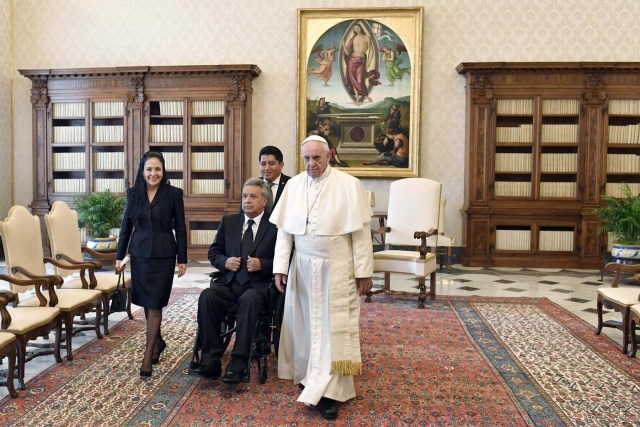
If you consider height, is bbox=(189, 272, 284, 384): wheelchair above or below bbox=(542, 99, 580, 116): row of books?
below

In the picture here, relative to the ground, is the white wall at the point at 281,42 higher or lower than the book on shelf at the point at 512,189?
higher

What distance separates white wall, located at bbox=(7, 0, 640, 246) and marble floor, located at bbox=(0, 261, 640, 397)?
1357 millimetres

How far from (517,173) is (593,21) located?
104 inches

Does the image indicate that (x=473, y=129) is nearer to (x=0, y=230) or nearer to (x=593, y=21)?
(x=593, y=21)

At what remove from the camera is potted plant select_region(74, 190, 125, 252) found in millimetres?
7492

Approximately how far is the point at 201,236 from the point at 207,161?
1.21 meters

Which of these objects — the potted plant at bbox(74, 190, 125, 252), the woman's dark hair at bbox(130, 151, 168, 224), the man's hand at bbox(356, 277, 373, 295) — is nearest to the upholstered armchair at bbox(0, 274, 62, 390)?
the woman's dark hair at bbox(130, 151, 168, 224)

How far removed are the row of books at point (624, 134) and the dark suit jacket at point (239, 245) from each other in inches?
264

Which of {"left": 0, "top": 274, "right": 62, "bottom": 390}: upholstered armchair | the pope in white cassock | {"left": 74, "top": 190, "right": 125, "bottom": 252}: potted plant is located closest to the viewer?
the pope in white cassock

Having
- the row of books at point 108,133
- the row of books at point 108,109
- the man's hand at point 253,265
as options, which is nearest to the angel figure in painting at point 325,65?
the row of books at point 108,109

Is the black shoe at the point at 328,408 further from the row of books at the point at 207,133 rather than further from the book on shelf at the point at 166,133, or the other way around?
the book on shelf at the point at 166,133

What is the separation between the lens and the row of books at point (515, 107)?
8516 mm

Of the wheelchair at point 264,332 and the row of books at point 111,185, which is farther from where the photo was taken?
the row of books at point 111,185

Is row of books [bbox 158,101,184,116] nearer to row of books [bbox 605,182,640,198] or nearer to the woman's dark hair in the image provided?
the woman's dark hair
